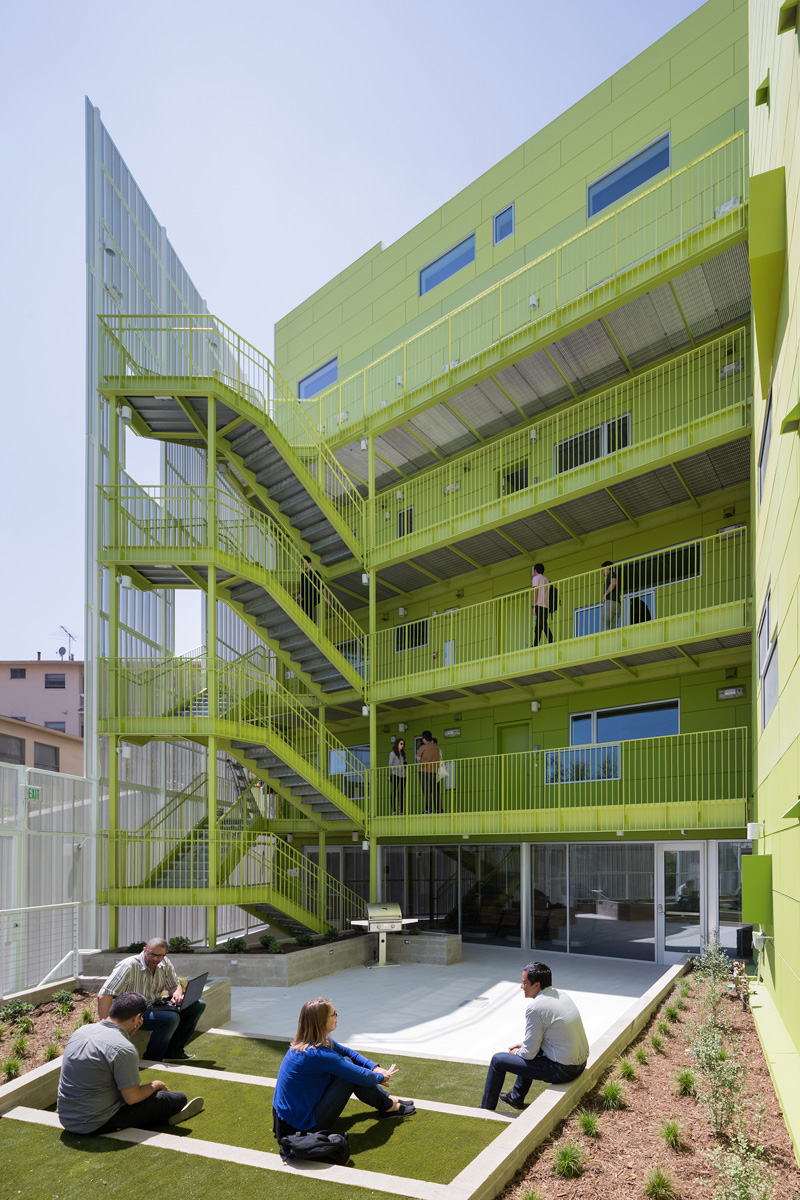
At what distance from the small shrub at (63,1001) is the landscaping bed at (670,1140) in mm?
7109

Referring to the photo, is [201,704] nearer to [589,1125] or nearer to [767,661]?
[767,661]

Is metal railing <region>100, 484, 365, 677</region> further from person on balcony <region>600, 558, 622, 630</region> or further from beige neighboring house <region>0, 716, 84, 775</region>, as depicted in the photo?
beige neighboring house <region>0, 716, 84, 775</region>

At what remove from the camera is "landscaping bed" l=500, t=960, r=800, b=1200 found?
5.40m

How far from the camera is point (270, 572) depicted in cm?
1733

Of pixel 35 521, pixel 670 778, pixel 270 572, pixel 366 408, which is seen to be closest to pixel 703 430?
pixel 670 778

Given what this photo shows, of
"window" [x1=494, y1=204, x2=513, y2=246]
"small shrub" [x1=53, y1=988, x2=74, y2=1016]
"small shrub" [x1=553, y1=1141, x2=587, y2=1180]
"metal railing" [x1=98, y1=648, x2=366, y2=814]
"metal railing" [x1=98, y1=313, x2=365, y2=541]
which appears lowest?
"small shrub" [x1=53, y1=988, x2=74, y2=1016]

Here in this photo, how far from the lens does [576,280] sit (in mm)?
18953

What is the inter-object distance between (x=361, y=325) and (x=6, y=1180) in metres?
23.4

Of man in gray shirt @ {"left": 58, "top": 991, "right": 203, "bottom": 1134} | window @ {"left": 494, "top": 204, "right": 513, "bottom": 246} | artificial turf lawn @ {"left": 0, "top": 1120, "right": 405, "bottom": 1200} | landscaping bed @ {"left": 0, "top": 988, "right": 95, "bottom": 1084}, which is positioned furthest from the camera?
window @ {"left": 494, "top": 204, "right": 513, "bottom": 246}

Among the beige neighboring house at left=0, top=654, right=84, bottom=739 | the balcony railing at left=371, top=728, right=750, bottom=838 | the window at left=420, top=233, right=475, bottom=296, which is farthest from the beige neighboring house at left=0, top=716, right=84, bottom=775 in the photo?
the window at left=420, top=233, right=475, bottom=296

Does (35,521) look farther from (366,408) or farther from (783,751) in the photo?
(783,751)

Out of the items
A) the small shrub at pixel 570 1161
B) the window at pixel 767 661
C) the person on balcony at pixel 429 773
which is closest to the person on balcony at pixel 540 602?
the person on balcony at pixel 429 773

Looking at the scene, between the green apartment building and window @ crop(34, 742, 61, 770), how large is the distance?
2195cm

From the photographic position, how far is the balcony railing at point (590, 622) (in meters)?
15.2
